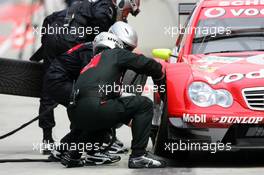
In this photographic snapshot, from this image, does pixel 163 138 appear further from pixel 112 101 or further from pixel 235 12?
pixel 235 12

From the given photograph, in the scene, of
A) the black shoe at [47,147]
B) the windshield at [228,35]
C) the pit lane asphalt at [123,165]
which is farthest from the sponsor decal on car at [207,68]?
the black shoe at [47,147]

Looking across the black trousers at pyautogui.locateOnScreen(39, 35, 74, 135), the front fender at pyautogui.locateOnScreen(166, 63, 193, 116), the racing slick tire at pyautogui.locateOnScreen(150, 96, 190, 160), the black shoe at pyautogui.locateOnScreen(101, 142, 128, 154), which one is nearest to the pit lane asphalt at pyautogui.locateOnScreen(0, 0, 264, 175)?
the racing slick tire at pyautogui.locateOnScreen(150, 96, 190, 160)

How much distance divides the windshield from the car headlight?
3.41ft

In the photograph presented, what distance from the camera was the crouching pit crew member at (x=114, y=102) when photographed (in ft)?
27.0

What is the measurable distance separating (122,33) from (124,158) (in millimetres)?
1494

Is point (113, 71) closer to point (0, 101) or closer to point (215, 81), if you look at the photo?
point (215, 81)

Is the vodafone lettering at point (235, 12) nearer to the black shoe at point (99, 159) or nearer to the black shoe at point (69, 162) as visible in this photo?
the black shoe at point (99, 159)

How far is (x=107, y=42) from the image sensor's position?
334 inches

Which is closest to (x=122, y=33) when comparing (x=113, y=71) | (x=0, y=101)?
(x=113, y=71)

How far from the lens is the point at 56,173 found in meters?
8.22

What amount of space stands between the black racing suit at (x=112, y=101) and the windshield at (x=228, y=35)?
1.14 m

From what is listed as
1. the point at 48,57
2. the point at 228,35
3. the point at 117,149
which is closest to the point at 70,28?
the point at 48,57

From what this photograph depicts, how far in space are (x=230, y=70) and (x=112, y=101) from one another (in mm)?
1104

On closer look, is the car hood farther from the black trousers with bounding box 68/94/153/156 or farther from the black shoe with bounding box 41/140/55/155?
the black shoe with bounding box 41/140/55/155
